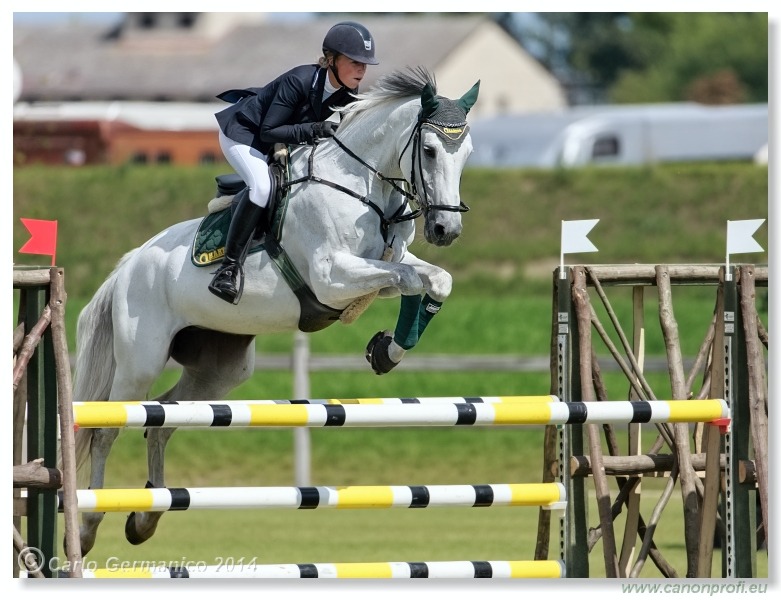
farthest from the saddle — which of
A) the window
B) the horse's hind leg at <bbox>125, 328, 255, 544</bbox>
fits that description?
the window

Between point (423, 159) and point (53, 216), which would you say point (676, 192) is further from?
point (423, 159)

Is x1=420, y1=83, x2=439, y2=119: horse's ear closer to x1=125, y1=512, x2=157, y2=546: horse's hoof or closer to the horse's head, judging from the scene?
the horse's head

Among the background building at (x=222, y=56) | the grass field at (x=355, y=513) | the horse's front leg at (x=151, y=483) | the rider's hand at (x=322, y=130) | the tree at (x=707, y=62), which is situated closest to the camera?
the rider's hand at (x=322, y=130)

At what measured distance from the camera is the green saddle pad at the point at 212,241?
17.7 feet

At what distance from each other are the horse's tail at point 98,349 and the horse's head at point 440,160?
5.08ft

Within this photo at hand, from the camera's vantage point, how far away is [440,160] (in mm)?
4906

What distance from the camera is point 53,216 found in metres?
18.8

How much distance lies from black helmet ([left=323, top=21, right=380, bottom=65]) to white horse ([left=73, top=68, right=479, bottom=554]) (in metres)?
0.24

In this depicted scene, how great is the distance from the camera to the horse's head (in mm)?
4852

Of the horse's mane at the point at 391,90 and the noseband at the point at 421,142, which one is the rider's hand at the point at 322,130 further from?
the noseband at the point at 421,142

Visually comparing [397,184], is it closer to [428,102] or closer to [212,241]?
[428,102]

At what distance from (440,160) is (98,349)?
1.91 metres

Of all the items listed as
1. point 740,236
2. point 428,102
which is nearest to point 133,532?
point 428,102

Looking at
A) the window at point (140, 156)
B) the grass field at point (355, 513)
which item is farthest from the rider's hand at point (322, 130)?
the window at point (140, 156)
